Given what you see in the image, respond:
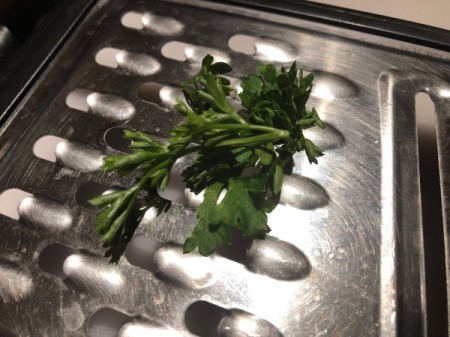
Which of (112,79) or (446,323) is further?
(112,79)

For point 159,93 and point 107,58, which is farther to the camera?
point 107,58

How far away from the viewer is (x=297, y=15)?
982mm

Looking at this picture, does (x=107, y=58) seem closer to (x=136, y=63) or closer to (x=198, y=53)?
(x=136, y=63)

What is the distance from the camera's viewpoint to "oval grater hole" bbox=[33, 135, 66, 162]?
92cm

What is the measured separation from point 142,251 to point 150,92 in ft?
1.29

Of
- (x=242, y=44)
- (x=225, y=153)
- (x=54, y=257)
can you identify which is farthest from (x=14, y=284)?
(x=242, y=44)

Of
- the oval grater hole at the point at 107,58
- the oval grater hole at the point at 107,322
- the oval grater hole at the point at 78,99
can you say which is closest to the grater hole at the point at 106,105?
the oval grater hole at the point at 78,99

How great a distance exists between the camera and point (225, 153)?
726 mm

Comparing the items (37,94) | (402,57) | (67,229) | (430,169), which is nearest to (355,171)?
(430,169)

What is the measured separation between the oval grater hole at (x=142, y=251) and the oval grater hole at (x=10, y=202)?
0.23 meters

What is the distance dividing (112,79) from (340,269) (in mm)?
618

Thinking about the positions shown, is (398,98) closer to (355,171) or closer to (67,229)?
(355,171)

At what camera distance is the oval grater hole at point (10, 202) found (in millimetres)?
867

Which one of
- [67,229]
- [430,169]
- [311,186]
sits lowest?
[67,229]
